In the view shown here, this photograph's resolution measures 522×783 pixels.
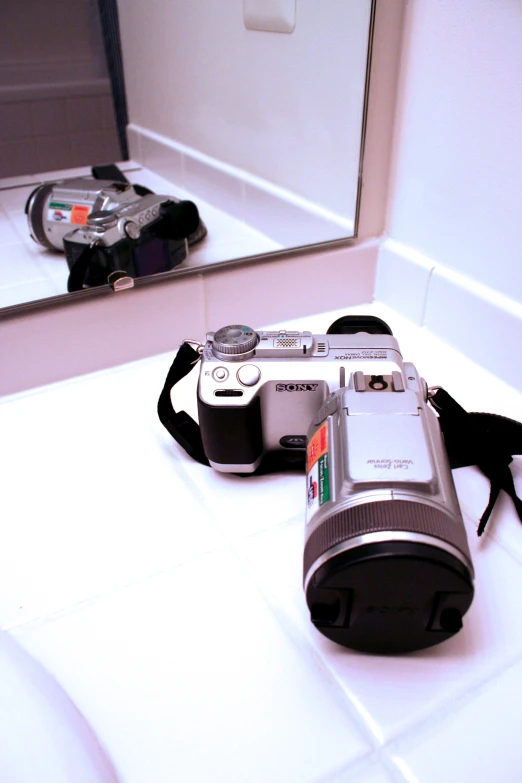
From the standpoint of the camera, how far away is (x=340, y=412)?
1.23ft

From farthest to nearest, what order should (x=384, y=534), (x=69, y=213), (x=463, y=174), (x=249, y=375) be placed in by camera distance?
(x=69, y=213) → (x=463, y=174) → (x=249, y=375) → (x=384, y=534)

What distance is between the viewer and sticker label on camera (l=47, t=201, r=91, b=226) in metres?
0.76

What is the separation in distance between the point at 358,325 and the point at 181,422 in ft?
0.58

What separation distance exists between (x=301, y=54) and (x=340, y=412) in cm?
52

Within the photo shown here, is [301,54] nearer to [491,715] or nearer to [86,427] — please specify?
[86,427]

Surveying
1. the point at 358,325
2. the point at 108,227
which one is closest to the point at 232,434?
the point at 358,325

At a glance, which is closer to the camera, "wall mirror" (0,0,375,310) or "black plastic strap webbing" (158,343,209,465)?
"black plastic strap webbing" (158,343,209,465)

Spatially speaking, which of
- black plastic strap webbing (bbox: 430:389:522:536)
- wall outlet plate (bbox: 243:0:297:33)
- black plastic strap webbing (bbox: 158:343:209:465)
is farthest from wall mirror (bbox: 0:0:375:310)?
black plastic strap webbing (bbox: 430:389:522:536)

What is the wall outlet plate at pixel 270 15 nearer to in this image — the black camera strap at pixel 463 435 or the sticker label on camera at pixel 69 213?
the sticker label on camera at pixel 69 213

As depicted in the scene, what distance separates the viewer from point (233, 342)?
1.45ft

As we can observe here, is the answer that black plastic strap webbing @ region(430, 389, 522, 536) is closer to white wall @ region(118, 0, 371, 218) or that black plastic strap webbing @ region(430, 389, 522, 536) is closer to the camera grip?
the camera grip

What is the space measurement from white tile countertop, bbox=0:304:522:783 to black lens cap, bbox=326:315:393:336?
135mm

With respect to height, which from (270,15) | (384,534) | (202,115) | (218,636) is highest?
(270,15)

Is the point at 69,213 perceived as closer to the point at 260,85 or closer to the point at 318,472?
the point at 260,85
